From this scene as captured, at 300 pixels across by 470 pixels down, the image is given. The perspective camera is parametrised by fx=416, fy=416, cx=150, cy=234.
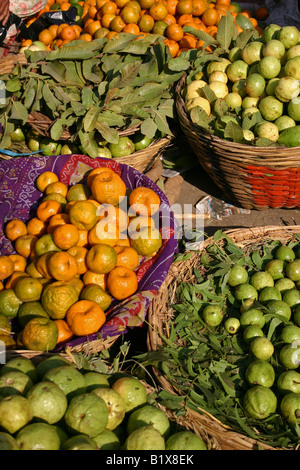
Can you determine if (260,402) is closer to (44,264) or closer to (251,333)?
(251,333)

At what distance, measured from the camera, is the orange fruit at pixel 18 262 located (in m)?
2.35

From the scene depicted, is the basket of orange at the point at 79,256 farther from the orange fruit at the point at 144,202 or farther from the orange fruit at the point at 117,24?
the orange fruit at the point at 117,24

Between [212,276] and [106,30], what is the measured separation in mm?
2773

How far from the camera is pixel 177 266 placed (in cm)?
243

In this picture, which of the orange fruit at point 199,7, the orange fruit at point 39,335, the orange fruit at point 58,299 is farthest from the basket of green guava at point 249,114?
the orange fruit at point 39,335

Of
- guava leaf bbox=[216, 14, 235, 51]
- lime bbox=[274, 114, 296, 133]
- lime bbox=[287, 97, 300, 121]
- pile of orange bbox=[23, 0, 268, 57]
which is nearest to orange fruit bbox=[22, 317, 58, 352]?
lime bbox=[274, 114, 296, 133]

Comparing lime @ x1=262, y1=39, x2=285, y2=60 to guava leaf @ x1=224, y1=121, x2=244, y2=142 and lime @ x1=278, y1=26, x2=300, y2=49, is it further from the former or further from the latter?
guava leaf @ x1=224, y1=121, x2=244, y2=142

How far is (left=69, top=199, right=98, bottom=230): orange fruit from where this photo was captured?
223 cm

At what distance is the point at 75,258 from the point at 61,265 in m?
0.19

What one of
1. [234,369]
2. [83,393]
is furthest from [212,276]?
[83,393]

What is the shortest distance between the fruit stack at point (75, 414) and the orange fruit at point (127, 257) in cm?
74

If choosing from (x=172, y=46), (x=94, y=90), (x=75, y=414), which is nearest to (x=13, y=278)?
(x=75, y=414)

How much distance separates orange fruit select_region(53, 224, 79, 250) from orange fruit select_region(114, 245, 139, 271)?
0.83 feet

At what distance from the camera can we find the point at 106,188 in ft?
7.66
